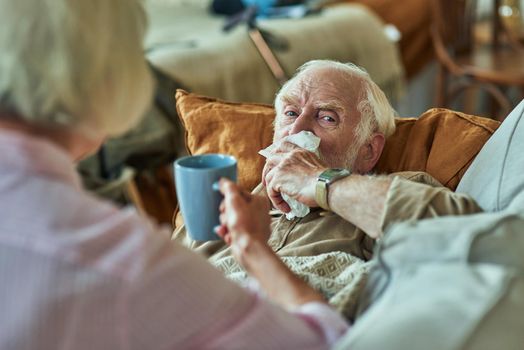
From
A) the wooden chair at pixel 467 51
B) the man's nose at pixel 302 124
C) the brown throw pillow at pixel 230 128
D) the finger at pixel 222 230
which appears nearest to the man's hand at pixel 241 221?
the finger at pixel 222 230

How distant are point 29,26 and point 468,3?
3501 millimetres

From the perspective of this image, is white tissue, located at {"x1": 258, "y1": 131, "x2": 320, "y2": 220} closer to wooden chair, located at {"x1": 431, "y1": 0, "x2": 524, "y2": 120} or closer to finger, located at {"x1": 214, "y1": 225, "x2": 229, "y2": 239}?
finger, located at {"x1": 214, "y1": 225, "x2": 229, "y2": 239}

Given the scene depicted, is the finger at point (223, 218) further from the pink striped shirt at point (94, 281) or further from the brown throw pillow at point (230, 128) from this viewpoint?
the brown throw pillow at point (230, 128)

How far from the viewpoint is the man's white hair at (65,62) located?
83cm

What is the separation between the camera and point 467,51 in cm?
387

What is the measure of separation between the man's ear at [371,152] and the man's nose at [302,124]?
0.15 meters

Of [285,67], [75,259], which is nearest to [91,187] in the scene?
[285,67]

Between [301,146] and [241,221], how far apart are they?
570 mm

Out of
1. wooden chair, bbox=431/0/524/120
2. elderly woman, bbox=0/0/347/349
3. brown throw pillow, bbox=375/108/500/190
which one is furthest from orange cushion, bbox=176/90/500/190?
wooden chair, bbox=431/0/524/120

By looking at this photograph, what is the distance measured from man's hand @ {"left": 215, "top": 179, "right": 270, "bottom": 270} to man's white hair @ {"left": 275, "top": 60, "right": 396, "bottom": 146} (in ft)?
2.04

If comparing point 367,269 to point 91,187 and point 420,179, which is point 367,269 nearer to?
point 420,179

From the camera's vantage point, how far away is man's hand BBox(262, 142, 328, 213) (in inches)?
56.7

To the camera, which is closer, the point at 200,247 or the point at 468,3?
the point at 200,247

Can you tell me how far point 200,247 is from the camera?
5.36ft
